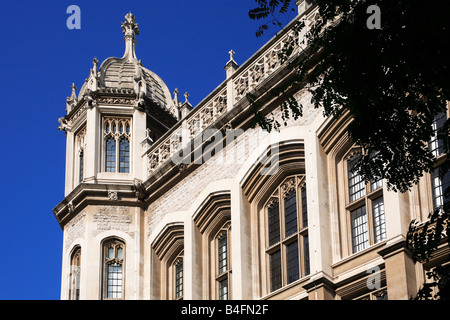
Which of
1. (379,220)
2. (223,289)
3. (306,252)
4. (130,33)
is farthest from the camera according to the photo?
(130,33)

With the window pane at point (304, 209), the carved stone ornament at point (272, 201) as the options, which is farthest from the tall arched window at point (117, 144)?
the window pane at point (304, 209)

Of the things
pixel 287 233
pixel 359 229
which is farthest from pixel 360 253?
pixel 287 233

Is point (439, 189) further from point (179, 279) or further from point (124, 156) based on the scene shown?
point (124, 156)

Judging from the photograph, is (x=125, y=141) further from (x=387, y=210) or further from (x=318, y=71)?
(x=318, y=71)

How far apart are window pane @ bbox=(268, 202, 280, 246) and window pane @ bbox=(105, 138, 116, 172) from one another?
605 cm

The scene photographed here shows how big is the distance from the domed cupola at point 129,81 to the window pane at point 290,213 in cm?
685

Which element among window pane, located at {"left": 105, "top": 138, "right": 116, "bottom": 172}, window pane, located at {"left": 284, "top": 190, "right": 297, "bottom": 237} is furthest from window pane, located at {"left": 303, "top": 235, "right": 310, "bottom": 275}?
window pane, located at {"left": 105, "top": 138, "right": 116, "bottom": 172}

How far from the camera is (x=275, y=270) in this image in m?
22.5

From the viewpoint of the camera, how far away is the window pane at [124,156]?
27564 millimetres

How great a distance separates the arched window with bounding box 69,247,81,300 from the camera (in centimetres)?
2630

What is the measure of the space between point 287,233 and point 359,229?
2204mm

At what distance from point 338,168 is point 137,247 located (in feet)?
23.4

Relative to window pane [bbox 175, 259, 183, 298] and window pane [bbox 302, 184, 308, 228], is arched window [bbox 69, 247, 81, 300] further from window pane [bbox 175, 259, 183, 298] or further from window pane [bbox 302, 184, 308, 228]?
window pane [bbox 302, 184, 308, 228]
